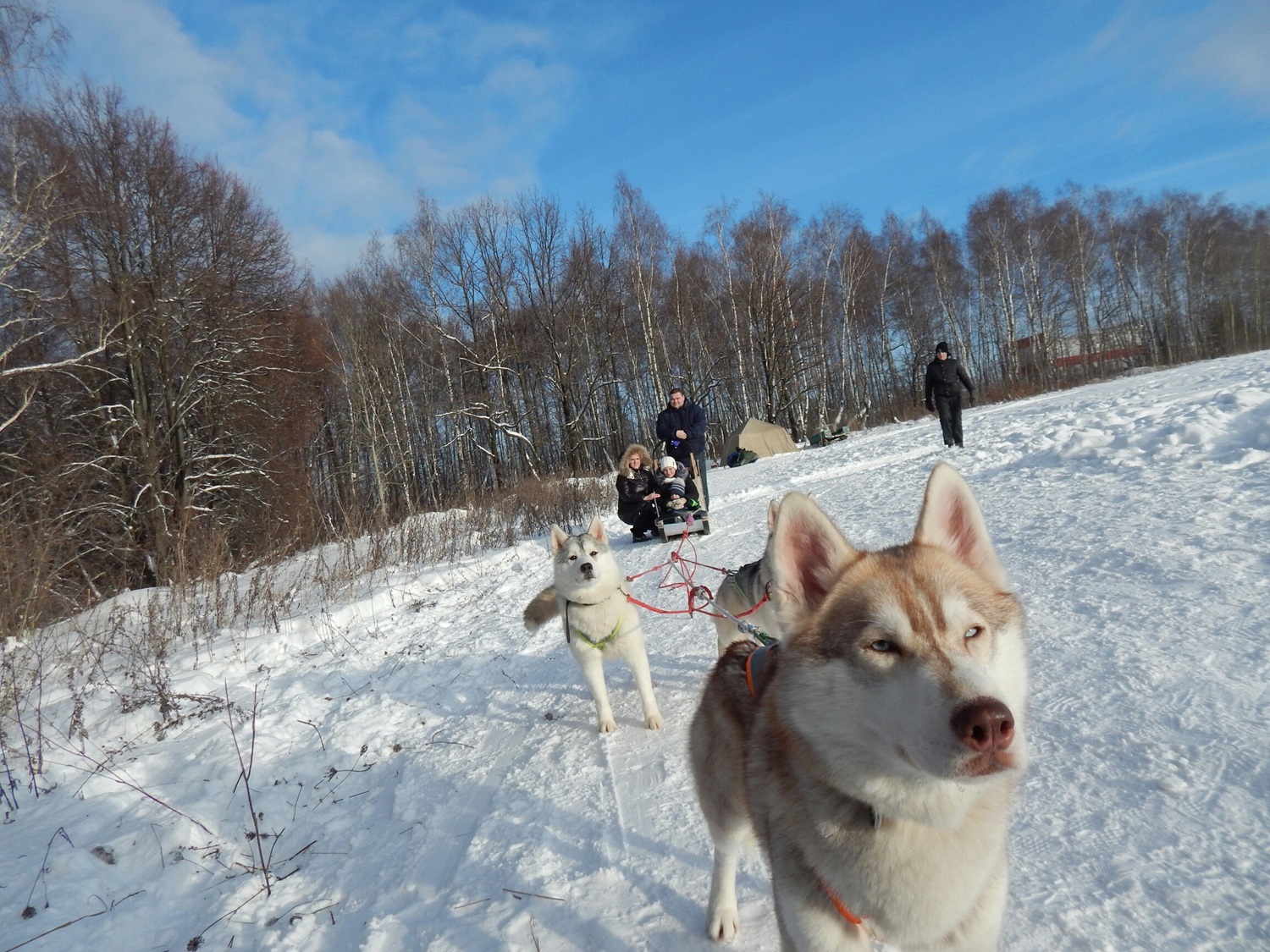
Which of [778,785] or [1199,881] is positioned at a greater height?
[778,785]

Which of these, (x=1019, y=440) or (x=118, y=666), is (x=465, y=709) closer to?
(x=118, y=666)

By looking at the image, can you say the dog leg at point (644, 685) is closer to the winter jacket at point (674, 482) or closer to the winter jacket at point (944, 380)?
the winter jacket at point (674, 482)

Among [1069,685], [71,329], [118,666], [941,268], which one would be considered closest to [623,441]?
[941,268]

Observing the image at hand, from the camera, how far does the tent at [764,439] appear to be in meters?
22.6

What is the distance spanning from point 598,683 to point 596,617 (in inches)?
17.5

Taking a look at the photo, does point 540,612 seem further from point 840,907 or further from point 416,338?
point 416,338

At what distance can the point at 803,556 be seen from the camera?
1591mm

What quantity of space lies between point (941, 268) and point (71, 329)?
3821 centimetres

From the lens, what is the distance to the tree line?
11.2 m

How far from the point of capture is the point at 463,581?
853cm

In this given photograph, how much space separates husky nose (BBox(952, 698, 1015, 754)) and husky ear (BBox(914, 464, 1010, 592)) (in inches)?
22.9

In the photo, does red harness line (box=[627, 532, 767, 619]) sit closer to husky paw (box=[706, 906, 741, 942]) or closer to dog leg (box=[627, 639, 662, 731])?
dog leg (box=[627, 639, 662, 731])

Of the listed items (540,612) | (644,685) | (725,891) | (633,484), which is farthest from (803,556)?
(633,484)

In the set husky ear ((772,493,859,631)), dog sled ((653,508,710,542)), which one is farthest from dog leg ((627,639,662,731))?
dog sled ((653,508,710,542))
